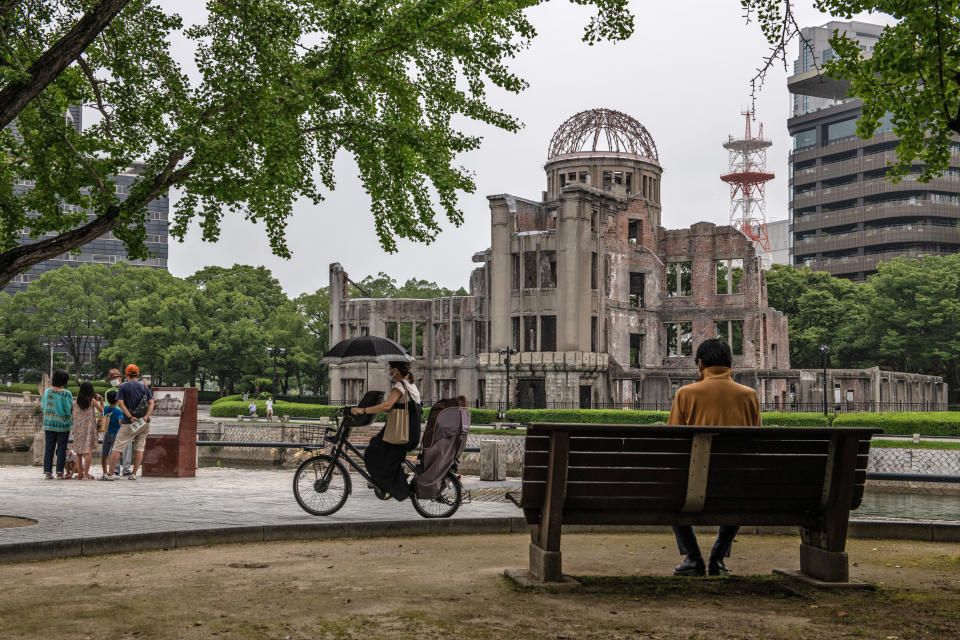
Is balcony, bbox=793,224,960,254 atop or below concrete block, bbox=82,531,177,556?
atop

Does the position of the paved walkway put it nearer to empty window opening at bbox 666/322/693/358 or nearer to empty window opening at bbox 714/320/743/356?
empty window opening at bbox 714/320/743/356

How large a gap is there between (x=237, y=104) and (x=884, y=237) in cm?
9536

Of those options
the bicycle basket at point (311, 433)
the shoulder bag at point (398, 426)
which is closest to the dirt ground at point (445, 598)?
the shoulder bag at point (398, 426)

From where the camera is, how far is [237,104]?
11859 mm

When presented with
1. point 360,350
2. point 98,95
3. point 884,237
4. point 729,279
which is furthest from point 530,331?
point 884,237

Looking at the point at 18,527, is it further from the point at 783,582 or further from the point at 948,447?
the point at 948,447

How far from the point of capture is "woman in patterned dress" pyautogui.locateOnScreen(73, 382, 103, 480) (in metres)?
15.8

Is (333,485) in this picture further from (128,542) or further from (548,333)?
(548,333)

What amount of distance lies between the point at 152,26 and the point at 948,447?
26494 mm

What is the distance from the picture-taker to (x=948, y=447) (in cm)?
2953

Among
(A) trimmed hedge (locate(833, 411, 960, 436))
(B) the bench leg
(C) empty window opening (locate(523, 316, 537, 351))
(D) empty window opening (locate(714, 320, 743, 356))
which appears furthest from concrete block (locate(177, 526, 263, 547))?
(D) empty window opening (locate(714, 320, 743, 356))

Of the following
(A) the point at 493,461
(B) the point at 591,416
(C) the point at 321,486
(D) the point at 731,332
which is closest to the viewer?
(C) the point at 321,486

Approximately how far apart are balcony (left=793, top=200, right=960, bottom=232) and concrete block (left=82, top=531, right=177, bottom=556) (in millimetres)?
98118

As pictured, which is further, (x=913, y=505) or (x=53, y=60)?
(x=913, y=505)
